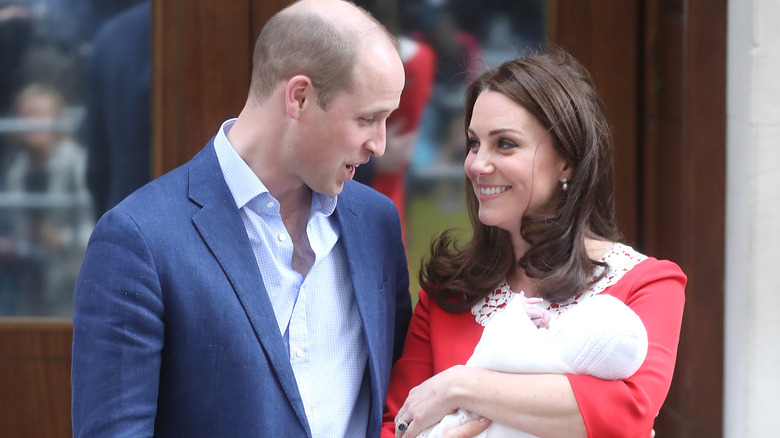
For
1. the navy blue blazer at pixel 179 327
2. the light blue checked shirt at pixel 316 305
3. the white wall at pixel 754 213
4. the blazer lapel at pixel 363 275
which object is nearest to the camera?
the navy blue blazer at pixel 179 327

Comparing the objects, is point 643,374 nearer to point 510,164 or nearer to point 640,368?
point 640,368

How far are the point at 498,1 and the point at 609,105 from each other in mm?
519

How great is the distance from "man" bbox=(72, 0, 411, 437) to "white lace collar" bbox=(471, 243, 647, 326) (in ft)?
0.77

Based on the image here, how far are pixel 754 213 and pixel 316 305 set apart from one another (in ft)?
5.02

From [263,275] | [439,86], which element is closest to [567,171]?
[263,275]

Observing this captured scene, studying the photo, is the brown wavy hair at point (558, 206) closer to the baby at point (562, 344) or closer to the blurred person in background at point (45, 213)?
the baby at point (562, 344)

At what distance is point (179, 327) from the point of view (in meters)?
1.86

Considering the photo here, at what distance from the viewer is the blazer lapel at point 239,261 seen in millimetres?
1917

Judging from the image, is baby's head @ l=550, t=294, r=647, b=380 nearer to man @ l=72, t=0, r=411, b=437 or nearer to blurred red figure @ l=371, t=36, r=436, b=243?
man @ l=72, t=0, r=411, b=437

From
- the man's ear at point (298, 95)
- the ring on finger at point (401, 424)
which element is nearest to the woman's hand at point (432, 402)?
the ring on finger at point (401, 424)

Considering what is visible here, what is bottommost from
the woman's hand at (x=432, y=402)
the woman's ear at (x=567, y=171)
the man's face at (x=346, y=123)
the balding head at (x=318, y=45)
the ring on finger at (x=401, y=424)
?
the ring on finger at (x=401, y=424)

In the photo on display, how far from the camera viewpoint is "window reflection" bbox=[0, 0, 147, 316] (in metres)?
3.36

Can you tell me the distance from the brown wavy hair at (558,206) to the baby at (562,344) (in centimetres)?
22

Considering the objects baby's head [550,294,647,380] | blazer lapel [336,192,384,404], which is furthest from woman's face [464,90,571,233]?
baby's head [550,294,647,380]
